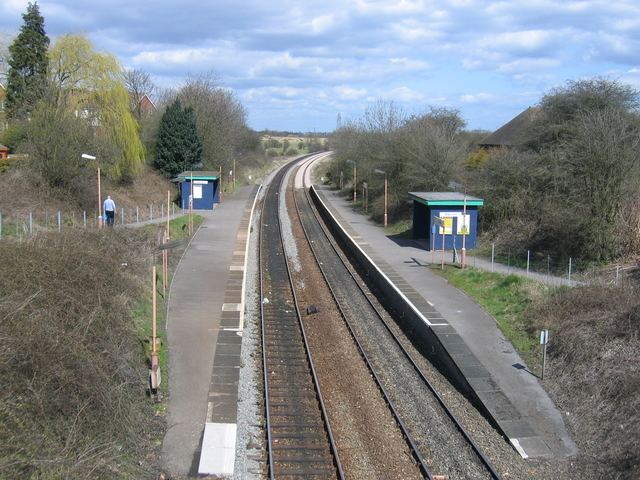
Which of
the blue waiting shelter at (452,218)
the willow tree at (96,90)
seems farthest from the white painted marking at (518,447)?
the willow tree at (96,90)

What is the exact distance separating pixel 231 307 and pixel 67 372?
986 centimetres

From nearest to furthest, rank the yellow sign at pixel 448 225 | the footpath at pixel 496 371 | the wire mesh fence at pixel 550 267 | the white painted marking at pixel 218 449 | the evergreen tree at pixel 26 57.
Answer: the white painted marking at pixel 218 449 < the footpath at pixel 496 371 < the wire mesh fence at pixel 550 267 < the yellow sign at pixel 448 225 < the evergreen tree at pixel 26 57

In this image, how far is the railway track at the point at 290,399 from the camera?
1127cm

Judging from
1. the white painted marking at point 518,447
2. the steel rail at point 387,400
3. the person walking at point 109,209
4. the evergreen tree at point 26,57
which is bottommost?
the white painted marking at point 518,447

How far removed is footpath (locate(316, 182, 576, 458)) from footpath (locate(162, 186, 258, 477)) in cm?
509

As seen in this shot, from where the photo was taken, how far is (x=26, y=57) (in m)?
42.4

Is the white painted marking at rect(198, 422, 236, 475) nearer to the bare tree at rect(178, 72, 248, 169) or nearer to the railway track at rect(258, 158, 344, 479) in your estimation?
the railway track at rect(258, 158, 344, 479)

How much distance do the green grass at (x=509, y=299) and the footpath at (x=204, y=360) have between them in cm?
686

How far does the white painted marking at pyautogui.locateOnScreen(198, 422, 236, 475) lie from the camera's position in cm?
1057

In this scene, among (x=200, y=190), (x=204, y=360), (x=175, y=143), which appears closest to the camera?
(x=204, y=360)

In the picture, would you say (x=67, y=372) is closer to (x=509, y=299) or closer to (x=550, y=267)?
(x=509, y=299)

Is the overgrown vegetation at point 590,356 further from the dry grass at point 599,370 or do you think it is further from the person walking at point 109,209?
the person walking at point 109,209

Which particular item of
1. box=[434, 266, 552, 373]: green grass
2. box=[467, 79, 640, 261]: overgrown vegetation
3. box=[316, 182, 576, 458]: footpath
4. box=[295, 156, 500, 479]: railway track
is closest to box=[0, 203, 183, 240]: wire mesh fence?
box=[295, 156, 500, 479]: railway track

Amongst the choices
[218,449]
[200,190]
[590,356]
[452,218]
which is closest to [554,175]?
[452,218]
